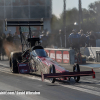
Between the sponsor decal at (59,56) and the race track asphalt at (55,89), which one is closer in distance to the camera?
the race track asphalt at (55,89)

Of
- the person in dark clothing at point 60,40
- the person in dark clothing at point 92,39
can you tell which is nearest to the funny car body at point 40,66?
the person in dark clothing at point 92,39

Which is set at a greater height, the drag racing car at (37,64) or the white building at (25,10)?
the white building at (25,10)

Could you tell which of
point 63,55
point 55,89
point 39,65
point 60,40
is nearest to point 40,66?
point 39,65

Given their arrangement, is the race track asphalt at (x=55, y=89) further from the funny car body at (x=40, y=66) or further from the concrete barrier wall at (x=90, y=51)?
the concrete barrier wall at (x=90, y=51)

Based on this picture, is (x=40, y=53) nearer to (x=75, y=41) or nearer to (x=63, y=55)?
(x=63, y=55)

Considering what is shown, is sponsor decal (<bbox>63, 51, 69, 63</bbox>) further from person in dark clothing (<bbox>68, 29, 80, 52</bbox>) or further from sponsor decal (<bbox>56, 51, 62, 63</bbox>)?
person in dark clothing (<bbox>68, 29, 80, 52</bbox>)

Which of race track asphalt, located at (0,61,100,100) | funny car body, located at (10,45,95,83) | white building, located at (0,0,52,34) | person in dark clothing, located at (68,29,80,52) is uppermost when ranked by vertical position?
white building, located at (0,0,52,34)

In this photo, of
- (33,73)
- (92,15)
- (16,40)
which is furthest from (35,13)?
(92,15)

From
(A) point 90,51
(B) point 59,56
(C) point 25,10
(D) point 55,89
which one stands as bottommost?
(D) point 55,89

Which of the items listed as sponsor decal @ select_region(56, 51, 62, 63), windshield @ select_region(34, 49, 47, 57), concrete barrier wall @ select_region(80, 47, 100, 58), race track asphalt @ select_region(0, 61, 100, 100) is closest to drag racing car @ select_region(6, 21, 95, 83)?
windshield @ select_region(34, 49, 47, 57)

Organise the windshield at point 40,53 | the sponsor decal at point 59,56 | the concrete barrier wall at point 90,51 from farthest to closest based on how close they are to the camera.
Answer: the concrete barrier wall at point 90,51
the sponsor decal at point 59,56
the windshield at point 40,53

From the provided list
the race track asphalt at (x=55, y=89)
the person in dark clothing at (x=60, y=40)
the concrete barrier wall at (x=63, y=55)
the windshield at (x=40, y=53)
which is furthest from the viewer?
the person in dark clothing at (x=60, y=40)

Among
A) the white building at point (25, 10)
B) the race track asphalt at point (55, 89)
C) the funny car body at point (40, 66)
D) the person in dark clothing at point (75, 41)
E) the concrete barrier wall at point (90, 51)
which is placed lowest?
the race track asphalt at point (55, 89)

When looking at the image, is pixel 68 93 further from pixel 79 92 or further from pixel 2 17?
pixel 2 17
